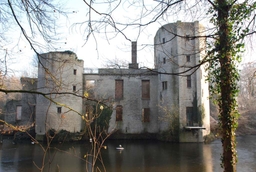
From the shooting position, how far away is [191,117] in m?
19.9

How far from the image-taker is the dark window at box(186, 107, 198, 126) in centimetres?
1962

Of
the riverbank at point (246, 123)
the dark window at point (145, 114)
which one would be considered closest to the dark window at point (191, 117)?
the dark window at point (145, 114)

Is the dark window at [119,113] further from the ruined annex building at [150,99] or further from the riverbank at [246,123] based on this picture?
the riverbank at [246,123]

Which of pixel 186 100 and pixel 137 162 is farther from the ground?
pixel 186 100

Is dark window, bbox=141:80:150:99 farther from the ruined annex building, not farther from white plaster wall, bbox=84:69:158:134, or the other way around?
white plaster wall, bbox=84:69:158:134

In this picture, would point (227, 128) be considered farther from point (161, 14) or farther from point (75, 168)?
point (75, 168)

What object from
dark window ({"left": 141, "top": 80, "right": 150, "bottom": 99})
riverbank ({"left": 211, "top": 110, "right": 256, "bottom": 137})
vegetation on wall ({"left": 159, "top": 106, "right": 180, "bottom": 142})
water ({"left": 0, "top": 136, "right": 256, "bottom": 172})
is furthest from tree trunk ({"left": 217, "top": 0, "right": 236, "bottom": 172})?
riverbank ({"left": 211, "top": 110, "right": 256, "bottom": 137})

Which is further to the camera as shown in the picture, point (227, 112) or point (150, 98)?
point (150, 98)

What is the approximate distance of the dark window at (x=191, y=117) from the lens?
19.6 metres

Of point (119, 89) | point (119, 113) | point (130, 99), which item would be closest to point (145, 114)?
point (130, 99)

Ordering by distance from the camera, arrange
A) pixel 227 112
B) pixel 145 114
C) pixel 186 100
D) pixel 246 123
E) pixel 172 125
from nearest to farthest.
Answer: pixel 227 112
pixel 172 125
pixel 186 100
pixel 145 114
pixel 246 123

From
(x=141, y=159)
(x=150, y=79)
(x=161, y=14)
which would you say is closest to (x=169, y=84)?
(x=150, y=79)

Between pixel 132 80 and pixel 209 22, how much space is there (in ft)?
61.0

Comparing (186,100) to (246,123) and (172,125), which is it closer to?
(172,125)
